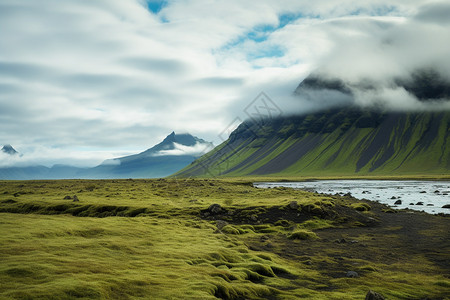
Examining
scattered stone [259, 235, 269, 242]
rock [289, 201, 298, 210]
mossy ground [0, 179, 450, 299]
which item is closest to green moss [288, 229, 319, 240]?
mossy ground [0, 179, 450, 299]

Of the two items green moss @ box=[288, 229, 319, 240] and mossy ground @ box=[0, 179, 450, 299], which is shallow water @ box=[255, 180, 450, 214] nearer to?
mossy ground @ box=[0, 179, 450, 299]

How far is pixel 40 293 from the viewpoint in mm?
12938

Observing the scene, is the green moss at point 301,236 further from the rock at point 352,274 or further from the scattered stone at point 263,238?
the rock at point 352,274

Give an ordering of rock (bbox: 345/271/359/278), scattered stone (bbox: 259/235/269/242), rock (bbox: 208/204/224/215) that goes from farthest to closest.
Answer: rock (bbox: 208/204/224/215), scattered stone (bbox: 259/235/269/242), rock (bbox: 345/271/359/278)

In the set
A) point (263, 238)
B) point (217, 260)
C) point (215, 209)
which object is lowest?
point (263, 238)

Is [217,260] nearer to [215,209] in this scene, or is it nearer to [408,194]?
[215,209]

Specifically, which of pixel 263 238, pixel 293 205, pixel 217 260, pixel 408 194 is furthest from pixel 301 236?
pixel 408 194

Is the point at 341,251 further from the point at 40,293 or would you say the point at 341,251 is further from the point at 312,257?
the point at 40,293

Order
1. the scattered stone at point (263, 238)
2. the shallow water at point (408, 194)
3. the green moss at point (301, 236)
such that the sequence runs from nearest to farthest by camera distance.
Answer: the scattered stone at point (263, 238)
the green moss at point (301, 236)
the shallow water at point (408, 194)

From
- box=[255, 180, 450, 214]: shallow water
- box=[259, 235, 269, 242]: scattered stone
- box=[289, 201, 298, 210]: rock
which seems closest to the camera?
box=[259, 235, 269, 242]: scattered stone

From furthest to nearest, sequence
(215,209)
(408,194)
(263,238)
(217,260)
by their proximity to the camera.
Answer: (408,194), (215,209), (263,238), (217,260)

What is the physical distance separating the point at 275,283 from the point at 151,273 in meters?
7.52

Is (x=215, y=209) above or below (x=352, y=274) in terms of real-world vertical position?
above

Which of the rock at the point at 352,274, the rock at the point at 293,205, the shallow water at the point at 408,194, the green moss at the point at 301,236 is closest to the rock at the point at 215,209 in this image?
the rock at the point at 293,205
